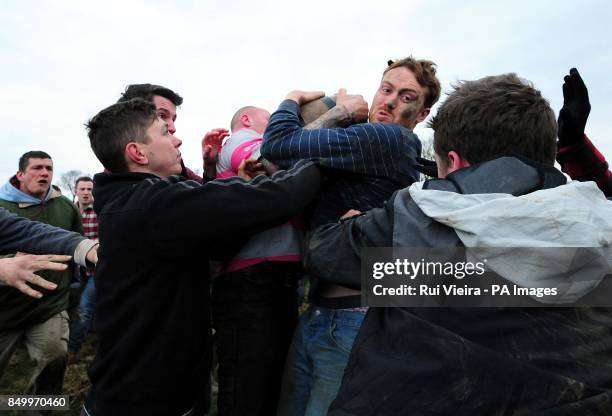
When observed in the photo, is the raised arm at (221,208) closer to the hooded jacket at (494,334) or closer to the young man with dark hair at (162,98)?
the hooded jacket at (494,334)

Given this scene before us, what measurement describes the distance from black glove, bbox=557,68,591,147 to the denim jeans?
1.54m

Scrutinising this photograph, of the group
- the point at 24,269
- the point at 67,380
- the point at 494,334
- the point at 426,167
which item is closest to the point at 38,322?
the point at 67,380

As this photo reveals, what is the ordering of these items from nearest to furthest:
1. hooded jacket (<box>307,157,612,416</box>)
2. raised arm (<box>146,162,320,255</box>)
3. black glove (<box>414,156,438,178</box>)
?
hooded jacket (<box>307,157,612,416</box>), raised arm (<box>146,162,320,255</box>), black glove (<box>414,156,438,178</box>)

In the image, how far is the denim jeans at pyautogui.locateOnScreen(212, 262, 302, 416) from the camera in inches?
71.2

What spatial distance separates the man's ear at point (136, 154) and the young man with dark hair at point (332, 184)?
2.12 ft

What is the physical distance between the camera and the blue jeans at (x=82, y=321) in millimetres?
6090

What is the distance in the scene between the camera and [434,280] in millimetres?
1330

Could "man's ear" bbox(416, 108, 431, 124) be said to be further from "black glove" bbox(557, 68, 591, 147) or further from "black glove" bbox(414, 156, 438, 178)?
"black glove" bbox(557, 68, 591, 147)

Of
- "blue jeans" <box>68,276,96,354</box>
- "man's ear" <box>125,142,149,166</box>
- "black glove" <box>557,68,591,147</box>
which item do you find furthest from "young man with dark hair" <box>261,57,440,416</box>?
"blue jeans" <box>68,276,96,354</box>

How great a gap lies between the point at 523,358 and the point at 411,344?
0.30 metres

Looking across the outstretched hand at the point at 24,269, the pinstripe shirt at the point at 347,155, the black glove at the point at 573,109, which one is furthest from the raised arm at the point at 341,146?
the outstretched hand at the point at 24,269

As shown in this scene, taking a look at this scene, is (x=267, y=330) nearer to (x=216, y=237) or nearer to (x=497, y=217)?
(x=216, y=237)

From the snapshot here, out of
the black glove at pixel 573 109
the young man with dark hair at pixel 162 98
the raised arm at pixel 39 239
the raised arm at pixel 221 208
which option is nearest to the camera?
the raised arm at pixel 221 208

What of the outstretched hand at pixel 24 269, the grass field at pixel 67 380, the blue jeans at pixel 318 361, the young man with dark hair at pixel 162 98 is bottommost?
the grass field at pixel 67 380
